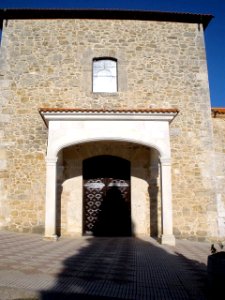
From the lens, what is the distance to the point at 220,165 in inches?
433

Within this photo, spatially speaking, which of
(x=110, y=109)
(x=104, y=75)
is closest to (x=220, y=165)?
(x=110, y=109)

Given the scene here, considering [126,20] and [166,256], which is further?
[126,20]

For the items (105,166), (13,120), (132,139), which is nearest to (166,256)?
(132,139)

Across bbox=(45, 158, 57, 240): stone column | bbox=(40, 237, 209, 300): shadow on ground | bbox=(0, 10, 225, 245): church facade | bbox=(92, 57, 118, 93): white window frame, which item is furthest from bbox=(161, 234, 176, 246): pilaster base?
bbox=(92, 57, 118, 93): white window frame

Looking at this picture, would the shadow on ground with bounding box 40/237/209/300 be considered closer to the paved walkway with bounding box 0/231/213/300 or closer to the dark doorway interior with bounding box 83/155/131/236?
the paved walkway with bounding box 0/231/213/300

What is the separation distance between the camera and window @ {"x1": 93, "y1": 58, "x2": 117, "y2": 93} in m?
11.6

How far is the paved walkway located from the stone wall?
3.43 metres

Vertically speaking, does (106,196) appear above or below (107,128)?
below

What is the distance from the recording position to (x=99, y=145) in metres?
11.1

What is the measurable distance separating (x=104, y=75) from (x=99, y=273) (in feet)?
26.8

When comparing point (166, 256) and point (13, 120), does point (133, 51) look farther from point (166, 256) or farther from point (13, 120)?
point (166, 256)

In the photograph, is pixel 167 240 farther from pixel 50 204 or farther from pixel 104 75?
pixel 104 75

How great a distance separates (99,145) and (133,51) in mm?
3692

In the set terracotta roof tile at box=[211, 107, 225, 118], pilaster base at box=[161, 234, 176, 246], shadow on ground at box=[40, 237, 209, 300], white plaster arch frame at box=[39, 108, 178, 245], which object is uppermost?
terracotta roof tile at box=[211, 107, 225, 118]
